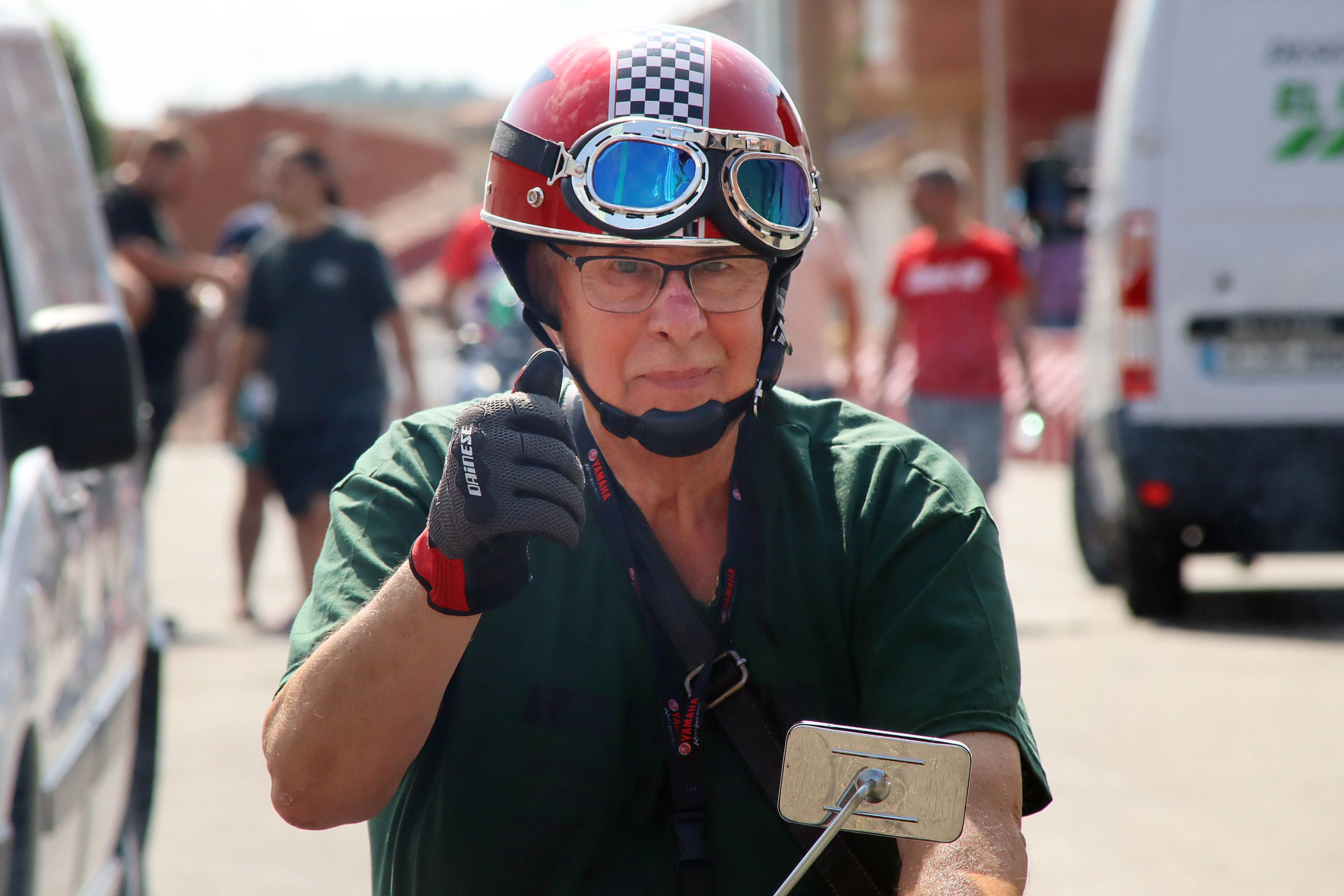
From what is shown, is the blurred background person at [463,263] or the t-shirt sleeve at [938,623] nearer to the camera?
the t-shirt sleeve at [938,623]

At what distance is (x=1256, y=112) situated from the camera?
295 inches

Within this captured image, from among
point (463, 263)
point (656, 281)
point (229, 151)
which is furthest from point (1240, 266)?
point (229, 151)

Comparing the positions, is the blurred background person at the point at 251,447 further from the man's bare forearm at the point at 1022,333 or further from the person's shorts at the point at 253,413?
the man's bare forearm at the point at 1022,333

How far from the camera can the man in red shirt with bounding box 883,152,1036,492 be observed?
8500 mm

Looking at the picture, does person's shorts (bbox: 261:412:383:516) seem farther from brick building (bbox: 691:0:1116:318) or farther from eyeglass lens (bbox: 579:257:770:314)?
brick building (bbox: 691:0:1116:318)

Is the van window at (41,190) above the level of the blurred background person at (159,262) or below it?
above

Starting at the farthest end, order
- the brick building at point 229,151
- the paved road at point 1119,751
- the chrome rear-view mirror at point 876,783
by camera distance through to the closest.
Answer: the brick building at point 229,151 < the paved road at point 1119,751 < the chrome rear-view mirror at point 876,783

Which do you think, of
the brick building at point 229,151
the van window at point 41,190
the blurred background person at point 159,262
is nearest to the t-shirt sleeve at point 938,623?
the van window at point 41,190

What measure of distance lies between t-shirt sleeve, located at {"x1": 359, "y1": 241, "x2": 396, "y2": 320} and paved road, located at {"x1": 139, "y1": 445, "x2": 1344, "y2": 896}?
155 cm

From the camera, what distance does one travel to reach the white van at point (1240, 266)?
7465mm

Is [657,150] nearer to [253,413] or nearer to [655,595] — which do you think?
[655,595]

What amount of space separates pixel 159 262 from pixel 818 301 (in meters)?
3.06

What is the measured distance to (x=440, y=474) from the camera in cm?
220

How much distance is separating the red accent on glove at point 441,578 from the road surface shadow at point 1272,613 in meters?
6.41
